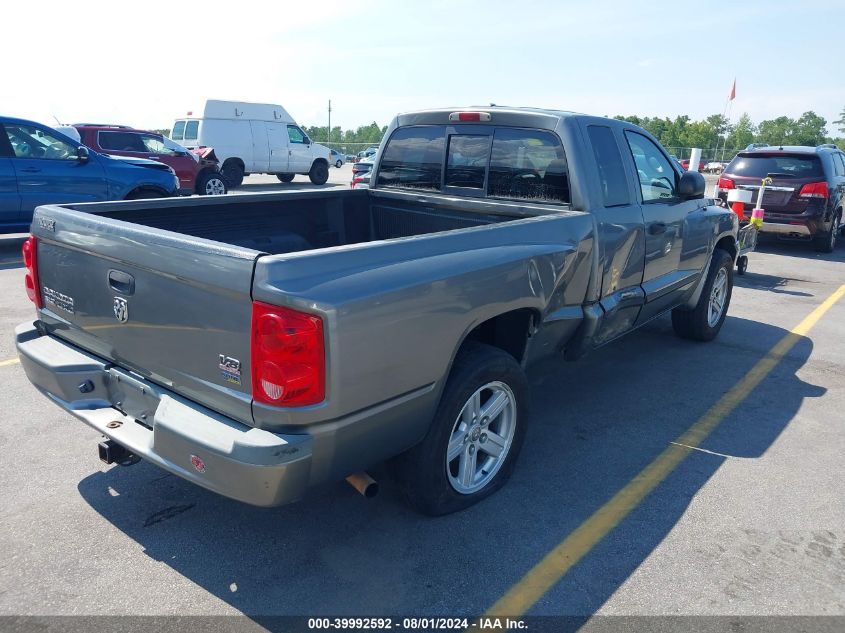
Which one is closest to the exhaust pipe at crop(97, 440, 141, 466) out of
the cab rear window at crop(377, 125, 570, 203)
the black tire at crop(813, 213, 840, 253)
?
the cab rear window at crop(377, 125, 570, 203)

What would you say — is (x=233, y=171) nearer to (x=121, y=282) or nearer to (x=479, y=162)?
(x=479, y=162)

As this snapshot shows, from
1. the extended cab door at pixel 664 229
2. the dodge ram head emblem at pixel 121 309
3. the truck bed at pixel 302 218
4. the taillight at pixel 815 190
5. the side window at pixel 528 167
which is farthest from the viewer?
the taillight at pixel 815 190

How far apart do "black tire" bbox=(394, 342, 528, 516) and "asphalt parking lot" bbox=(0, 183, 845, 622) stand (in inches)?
5.0

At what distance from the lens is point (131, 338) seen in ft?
9.42

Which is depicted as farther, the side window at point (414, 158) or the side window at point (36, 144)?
the side window at point (36, 144)

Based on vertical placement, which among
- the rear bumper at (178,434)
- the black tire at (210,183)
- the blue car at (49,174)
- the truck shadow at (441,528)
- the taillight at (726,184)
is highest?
the taillight at (726,184)

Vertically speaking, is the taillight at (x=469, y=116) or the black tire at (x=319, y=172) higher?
the taillight at (x=469, y=116)

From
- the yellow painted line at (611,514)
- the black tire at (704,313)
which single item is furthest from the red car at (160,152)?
the yellow painted line at (611,514)

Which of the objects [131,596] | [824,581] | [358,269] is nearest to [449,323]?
[358,269]

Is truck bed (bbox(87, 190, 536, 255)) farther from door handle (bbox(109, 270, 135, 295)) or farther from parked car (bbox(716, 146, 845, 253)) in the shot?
parked car (bbox(716, 146, 845, 253))

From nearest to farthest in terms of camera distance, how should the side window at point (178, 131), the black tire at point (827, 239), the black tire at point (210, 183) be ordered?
the black tire at point (827, 239) → the black tire at point (210, 183) → the side window at point (178, 131)

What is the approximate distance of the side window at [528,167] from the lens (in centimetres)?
414

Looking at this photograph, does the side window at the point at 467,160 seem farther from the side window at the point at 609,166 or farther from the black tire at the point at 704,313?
the black tire at the point at 704,313

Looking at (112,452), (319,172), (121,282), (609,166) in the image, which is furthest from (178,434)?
(319,172)
